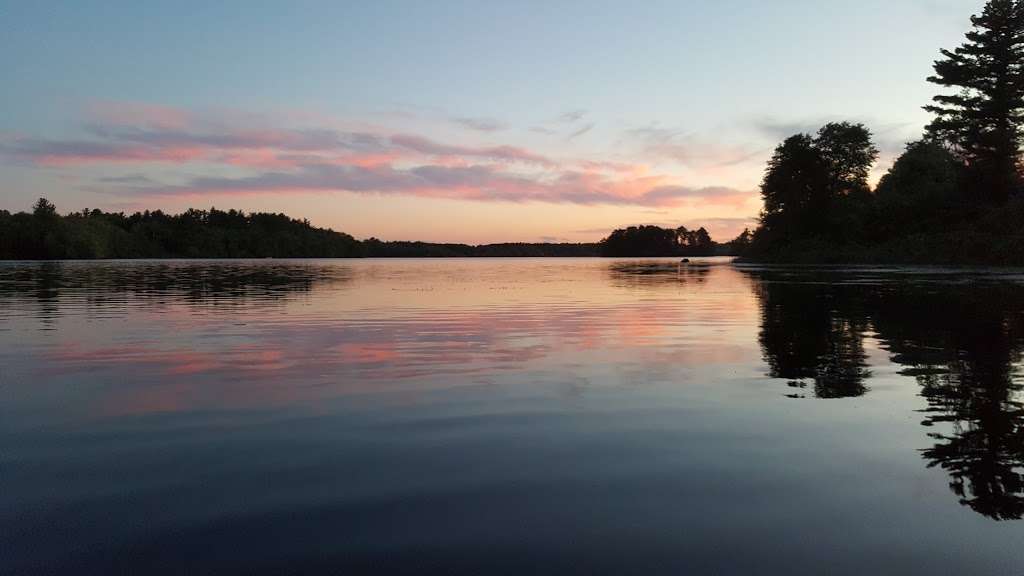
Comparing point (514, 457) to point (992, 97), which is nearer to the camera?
point (514, 457)

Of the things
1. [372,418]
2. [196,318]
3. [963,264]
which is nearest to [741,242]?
[963,264]

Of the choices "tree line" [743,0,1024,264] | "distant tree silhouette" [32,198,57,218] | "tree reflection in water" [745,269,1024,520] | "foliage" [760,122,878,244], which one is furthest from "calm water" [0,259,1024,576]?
"distant tree silhouette" [32,198,57,218]

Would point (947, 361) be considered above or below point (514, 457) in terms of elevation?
above

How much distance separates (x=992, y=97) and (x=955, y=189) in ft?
36.9

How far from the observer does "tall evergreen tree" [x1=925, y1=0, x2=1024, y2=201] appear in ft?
266

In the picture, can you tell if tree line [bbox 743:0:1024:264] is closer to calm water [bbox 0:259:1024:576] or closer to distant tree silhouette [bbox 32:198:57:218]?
calm water [bbox 0:259:1024:576]

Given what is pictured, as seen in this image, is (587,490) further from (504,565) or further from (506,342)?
(506,342)

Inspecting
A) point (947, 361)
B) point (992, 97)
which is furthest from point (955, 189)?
point (947, 361)

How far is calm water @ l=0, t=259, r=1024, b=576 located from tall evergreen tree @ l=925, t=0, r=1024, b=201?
257 ft

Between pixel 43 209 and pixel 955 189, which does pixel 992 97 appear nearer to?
pixel 955 189

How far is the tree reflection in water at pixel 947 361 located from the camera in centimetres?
736

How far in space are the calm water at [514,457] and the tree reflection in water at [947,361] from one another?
0.23ft

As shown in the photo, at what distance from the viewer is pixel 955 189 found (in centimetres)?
8731

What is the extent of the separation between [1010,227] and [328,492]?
3264 inches
